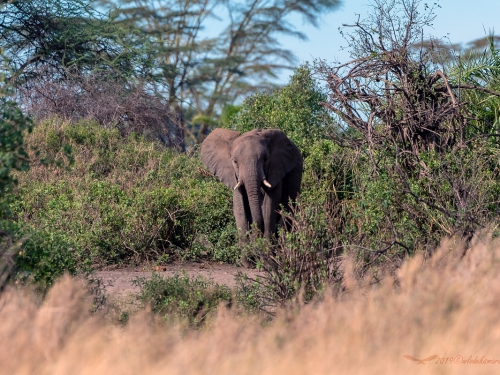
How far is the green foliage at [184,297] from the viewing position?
679 cm

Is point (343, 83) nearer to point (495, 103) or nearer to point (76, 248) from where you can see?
point (495, 103)

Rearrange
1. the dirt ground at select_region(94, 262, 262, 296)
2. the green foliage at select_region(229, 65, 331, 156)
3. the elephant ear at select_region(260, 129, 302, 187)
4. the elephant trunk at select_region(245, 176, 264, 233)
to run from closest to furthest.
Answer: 1. the dirt ground at select_region(94, 262, 262, 296)
2. the elephant trunk at select_region(245, 176, 264, 233)
3. the elephant ear at select_region(260, 129, 302, 187)
4. the green foliage at select_region(229, 65, 331, 156)

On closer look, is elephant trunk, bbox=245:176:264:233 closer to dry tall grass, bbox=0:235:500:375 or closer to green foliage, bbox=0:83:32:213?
green foliage, bbox=0:83:32:213

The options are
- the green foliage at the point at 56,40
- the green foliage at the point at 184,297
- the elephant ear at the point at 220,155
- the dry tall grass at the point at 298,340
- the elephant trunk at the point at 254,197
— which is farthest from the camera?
the green foliage at the point at 56,40

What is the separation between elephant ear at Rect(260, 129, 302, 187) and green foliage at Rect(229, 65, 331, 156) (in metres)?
→ 2.00

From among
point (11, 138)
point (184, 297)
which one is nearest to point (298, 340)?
point (11, 138)

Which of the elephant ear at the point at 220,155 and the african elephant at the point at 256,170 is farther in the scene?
the elephant ear at the point at 220,155

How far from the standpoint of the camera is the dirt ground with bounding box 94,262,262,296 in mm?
8602

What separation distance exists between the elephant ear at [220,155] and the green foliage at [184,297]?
310cm

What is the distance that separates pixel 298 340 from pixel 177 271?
4.46 meters

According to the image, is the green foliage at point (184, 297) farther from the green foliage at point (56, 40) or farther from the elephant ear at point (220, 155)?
the green foliage at point (56, 40)

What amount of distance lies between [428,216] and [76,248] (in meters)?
3.74
